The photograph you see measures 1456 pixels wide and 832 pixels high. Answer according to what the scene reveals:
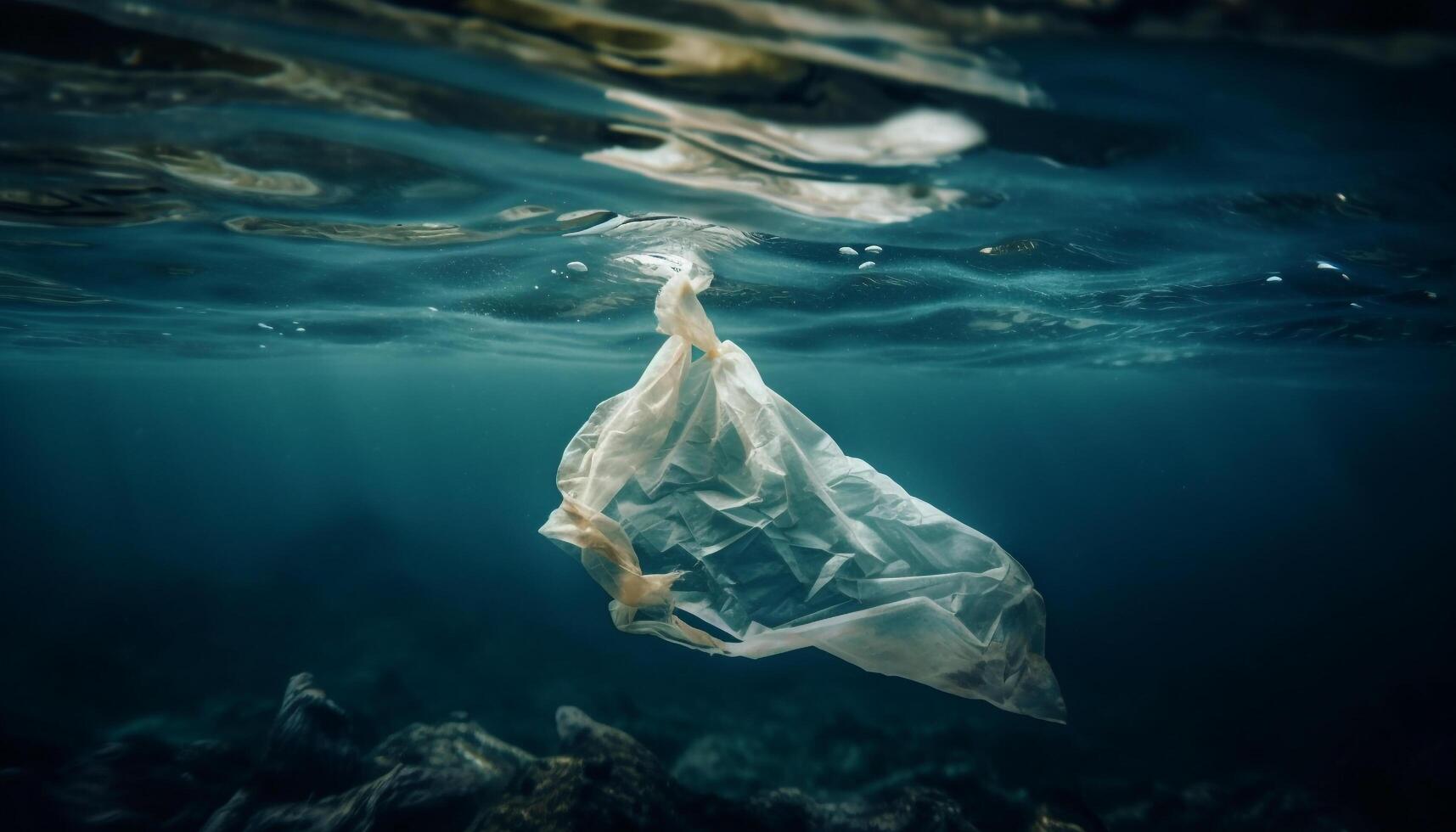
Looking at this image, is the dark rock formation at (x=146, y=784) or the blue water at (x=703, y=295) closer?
the blue water at (x=703, y=295)

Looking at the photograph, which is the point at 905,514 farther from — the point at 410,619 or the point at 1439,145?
the point at 410,619

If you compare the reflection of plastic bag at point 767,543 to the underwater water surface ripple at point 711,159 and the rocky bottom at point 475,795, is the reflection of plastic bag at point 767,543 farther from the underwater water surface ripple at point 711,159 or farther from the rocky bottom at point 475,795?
the rocky bottom at point 475,795

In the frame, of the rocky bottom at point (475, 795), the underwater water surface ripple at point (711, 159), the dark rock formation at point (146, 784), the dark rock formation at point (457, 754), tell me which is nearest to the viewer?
the underwater water surface ripple at point (711, 159)

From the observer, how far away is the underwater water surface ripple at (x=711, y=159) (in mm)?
4684

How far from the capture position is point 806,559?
514cm

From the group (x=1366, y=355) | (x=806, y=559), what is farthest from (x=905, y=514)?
(x=1366, y=355)

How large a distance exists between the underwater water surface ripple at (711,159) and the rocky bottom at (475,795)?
7.45 meters

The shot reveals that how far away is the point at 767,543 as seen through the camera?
516cm

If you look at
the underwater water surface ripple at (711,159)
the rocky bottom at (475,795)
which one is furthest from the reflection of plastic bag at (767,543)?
the rocky bottom at (475,795)

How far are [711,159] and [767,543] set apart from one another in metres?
3.91

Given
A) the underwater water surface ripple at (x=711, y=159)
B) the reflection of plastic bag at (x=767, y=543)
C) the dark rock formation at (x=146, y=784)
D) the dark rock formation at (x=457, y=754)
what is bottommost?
the dark rock formation at (x=146, y=784)

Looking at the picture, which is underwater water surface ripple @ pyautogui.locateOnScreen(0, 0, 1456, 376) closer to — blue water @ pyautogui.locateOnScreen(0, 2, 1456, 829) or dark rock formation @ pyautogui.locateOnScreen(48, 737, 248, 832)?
blue water @ pyautogui.locateOnScreen(0, 2, 1456, 829)

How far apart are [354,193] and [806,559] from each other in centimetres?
687

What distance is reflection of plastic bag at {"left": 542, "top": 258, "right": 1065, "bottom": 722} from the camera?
4.69 m
